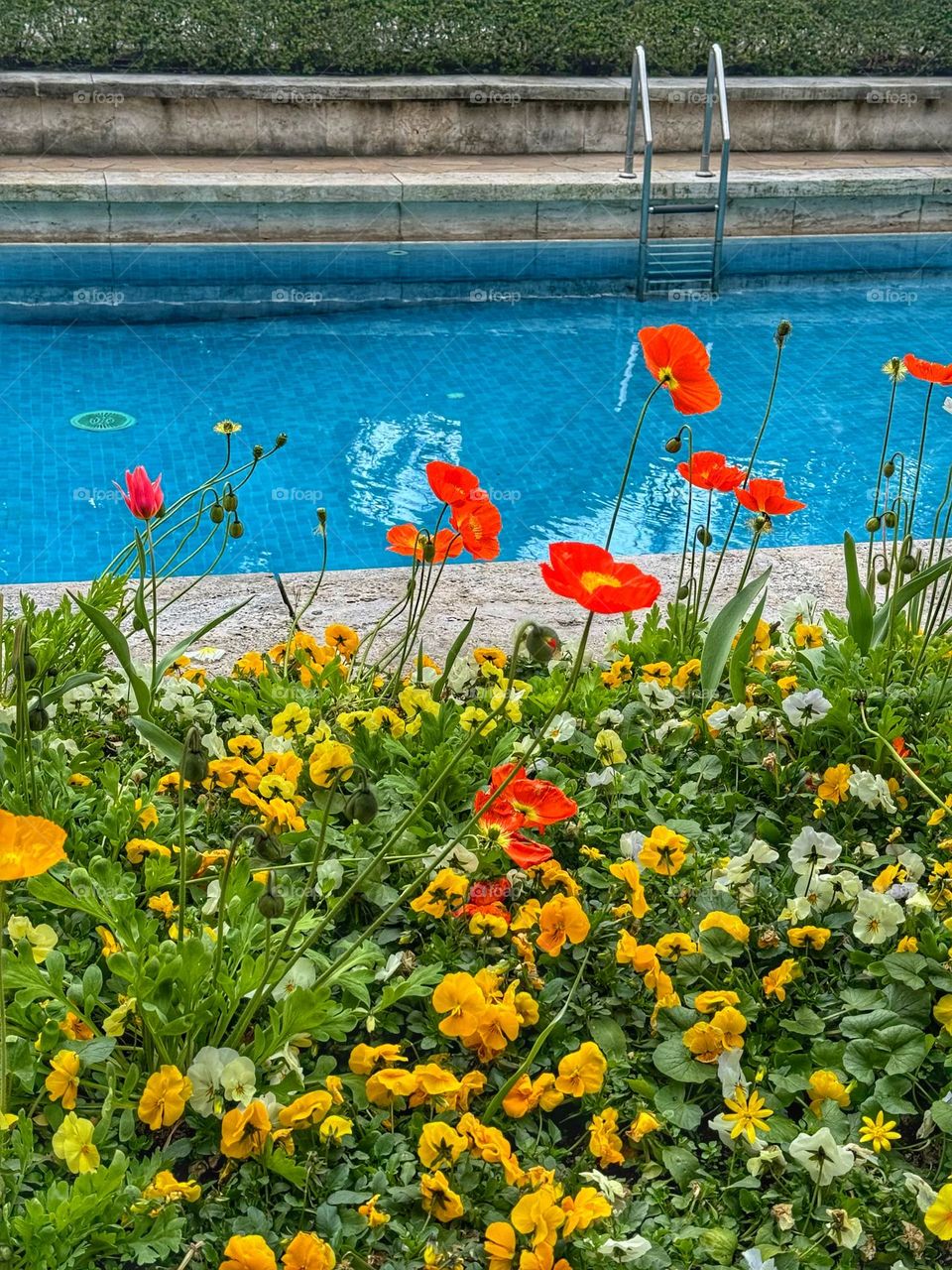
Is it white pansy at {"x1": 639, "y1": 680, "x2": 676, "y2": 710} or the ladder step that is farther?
the ladder step

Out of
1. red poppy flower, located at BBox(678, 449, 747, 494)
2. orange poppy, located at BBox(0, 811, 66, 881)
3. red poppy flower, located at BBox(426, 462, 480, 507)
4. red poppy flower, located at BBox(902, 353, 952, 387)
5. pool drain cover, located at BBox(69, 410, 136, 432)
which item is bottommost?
pool drain cover, located at BBox(69, 410, 136, 432)

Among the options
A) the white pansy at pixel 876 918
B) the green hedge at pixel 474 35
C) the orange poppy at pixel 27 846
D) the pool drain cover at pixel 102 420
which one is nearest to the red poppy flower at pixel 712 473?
the white pansy at pixel 876 918

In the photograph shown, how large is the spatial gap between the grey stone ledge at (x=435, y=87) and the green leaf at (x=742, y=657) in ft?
27.5

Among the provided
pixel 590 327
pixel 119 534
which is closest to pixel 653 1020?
pixel 119 534

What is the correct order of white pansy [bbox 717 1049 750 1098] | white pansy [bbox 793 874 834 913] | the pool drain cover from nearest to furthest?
white pansy [bbox 717 1049 750 1098] < white pansy [bbox 793 874 834 913] < the pool drain cover

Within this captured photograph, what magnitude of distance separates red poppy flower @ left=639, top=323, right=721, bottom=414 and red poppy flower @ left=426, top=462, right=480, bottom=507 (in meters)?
0.32

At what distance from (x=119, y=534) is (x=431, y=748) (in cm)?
352

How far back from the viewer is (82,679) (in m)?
1.84

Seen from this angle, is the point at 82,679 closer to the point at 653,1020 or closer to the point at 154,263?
the point at 653,1020

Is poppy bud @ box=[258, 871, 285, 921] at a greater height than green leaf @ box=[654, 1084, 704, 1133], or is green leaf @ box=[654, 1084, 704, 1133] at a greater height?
poppy bud @ box=[258, 871, 285, 921]

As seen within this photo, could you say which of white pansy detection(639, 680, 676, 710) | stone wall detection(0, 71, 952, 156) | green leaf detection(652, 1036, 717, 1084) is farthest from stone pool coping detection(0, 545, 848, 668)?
stone wall detection(0, 71, 952, 156)

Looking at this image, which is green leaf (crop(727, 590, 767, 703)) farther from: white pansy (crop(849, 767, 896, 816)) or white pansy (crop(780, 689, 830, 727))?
white pansy (crop(849, 767, 896, 816))

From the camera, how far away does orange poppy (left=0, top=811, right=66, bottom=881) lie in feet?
3.67

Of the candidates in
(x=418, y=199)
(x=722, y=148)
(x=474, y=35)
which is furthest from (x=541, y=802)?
(x=474, y=35)
